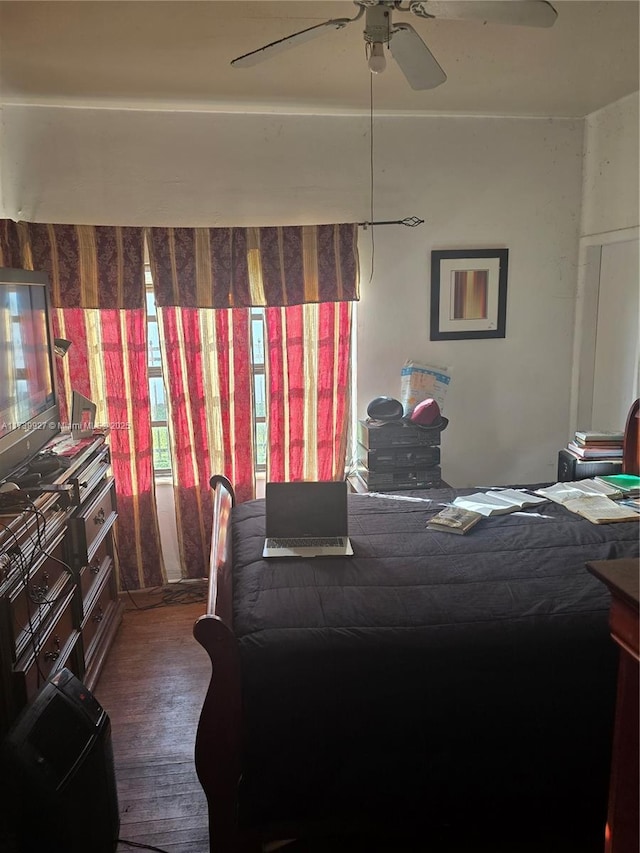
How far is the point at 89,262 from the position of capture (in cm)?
324

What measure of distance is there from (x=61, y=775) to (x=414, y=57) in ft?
7.28

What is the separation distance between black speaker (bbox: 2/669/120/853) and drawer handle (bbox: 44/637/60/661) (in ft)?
0.69

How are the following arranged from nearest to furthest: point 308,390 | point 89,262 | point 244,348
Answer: point 89,262, point 244,348, point 308,390

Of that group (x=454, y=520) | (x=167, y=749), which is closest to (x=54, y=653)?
(x=167, y=749)

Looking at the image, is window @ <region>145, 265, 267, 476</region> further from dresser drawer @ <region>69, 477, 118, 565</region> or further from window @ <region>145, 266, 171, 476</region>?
dresser drawer @ <region>69, 477, 118, 565</region>

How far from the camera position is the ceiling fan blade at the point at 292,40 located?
5.88 feet

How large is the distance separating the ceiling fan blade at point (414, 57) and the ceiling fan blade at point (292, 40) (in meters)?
0.15

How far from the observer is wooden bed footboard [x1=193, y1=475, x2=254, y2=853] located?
1.59 meters

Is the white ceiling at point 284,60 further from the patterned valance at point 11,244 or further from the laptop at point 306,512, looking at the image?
the laptop at point 306,512

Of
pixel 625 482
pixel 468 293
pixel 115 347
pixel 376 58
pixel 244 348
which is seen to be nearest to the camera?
pixel 376 58

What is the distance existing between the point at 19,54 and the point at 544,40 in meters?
2.03

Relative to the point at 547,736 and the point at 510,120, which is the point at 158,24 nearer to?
the point at 510,120

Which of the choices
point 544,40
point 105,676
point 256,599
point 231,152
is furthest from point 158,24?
point 105,676

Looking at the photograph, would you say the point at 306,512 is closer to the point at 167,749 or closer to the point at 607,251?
the point at 167,749
